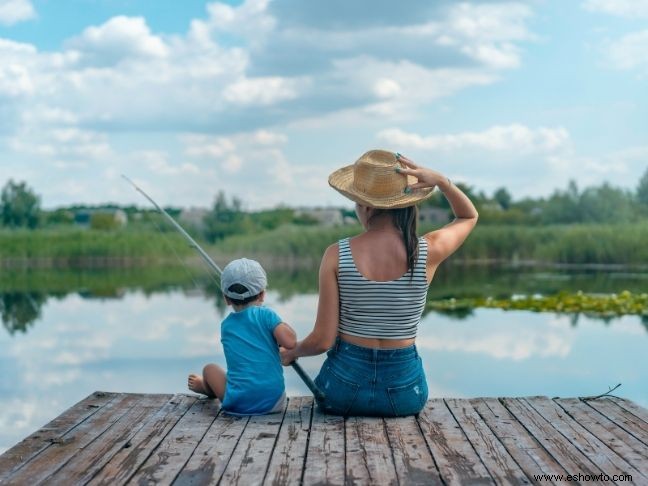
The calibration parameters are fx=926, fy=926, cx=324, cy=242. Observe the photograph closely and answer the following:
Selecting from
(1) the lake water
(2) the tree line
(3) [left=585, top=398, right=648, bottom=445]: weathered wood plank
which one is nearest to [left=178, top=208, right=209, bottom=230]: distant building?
(2) the tree line

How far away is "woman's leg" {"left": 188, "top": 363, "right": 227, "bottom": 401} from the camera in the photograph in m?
3.39

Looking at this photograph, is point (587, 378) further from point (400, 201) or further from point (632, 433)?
point (400, 201)

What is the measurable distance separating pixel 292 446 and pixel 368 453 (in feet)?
0.81

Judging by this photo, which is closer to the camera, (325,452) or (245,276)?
(325,452)

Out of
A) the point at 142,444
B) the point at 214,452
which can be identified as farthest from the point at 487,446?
the point at 142,444

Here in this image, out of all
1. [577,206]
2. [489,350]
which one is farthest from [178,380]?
[577,206]

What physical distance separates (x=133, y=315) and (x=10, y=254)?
10.6 m

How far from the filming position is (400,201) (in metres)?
3.03

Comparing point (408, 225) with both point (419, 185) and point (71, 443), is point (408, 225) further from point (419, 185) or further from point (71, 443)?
point (71, 443)

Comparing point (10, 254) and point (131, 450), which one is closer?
point (131, 450)

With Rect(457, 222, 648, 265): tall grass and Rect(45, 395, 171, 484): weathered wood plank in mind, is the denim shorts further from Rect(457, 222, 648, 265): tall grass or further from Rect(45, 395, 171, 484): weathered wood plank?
Rect(457, 222, 648, 265): tall grass

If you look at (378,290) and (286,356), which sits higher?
(378,290)

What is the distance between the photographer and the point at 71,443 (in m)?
2.93

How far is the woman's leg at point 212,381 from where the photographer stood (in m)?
3.39
